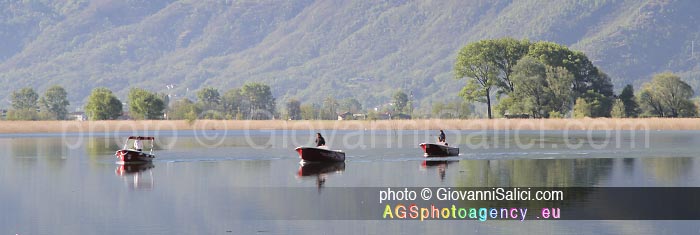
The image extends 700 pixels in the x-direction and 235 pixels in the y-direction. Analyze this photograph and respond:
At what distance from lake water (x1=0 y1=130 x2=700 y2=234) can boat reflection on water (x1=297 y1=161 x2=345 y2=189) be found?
99 mm

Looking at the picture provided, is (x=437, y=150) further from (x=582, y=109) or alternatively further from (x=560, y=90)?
(x=560, y=90)

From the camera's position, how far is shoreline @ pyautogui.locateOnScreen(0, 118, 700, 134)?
5064 inches

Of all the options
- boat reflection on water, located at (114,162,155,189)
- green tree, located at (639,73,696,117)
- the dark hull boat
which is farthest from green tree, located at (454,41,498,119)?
the dark hull boat

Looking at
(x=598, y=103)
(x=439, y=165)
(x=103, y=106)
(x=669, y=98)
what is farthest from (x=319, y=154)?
(x=103, y=106)

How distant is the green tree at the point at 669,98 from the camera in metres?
152

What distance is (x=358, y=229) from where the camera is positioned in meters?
36.8

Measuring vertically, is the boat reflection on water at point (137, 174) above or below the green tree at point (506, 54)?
below

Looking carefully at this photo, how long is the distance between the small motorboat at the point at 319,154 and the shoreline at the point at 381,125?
211 ft

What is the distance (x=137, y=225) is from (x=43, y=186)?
17.4m

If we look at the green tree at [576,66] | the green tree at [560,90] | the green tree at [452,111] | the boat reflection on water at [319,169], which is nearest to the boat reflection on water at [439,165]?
the boat reflection on water at [319,169]

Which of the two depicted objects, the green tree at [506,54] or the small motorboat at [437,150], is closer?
the small motorboat at [437,150]

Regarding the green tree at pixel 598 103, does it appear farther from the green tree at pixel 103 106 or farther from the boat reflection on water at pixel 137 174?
the boat reflection on water at pixel 137 174

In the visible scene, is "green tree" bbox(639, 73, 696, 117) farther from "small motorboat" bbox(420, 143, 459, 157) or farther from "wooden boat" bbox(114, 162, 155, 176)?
"wooden boat" bbox(114, 162, 155, 176)

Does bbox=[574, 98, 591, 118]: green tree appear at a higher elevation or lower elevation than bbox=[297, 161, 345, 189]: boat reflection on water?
higher
